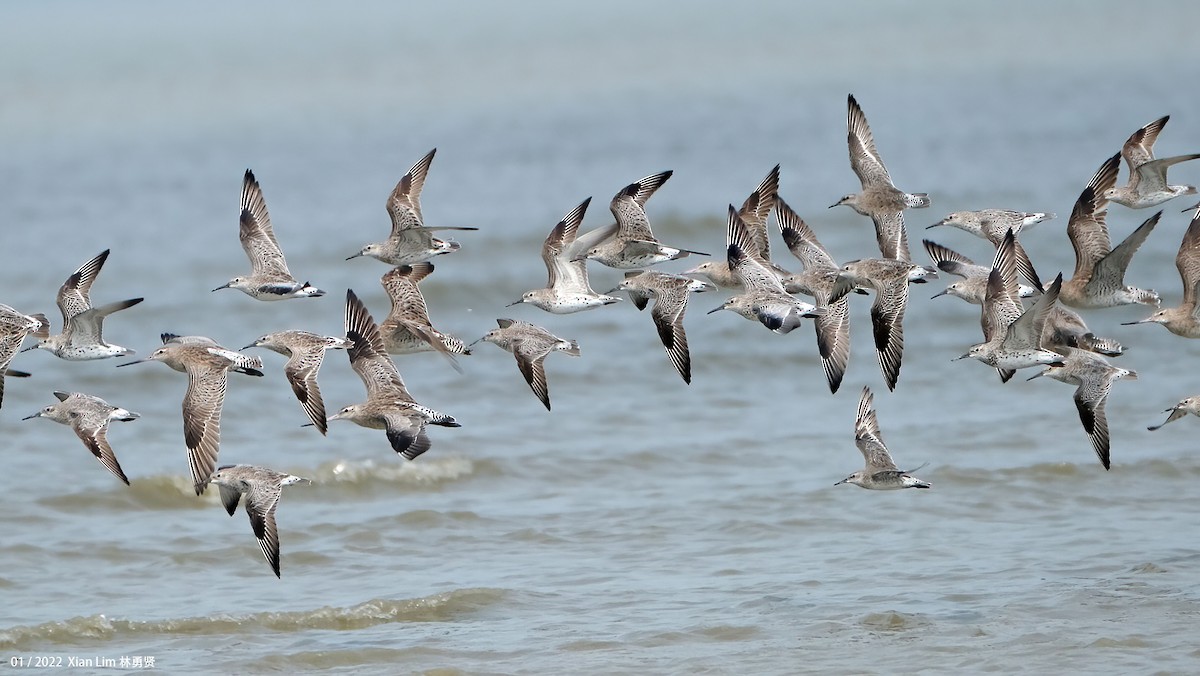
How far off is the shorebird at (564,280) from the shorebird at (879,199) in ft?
7.41

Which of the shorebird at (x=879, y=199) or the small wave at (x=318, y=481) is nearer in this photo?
the shorebird at (x=879, y=199)

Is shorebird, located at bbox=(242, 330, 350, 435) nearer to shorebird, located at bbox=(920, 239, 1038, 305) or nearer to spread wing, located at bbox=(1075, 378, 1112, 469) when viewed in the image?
shorebird, located at bbox=(920, 239, 1038, 305)

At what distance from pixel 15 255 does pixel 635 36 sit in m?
42.6

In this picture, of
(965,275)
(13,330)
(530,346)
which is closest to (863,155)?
(965,275)

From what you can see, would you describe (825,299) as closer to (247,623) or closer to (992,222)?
(992,222)

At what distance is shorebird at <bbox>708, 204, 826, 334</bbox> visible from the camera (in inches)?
419

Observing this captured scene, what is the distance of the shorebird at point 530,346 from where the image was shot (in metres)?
10.9

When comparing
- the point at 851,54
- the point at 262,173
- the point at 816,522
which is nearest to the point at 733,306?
the point at 816,522

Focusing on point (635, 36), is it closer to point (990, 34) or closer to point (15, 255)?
point (990, 34)

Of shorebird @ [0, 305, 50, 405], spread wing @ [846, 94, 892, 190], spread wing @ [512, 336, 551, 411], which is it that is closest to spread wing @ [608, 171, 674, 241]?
spread wing @ [512, 336, 551, 411]

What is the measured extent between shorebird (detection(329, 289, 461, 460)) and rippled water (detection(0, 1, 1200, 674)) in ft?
6.32

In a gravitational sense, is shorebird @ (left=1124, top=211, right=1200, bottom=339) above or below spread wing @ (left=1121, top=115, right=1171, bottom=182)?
below

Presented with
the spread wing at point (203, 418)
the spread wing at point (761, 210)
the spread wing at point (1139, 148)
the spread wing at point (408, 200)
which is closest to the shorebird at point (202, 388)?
the spread wing at point (203, 418)

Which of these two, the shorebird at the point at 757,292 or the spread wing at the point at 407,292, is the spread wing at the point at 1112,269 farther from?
the spread wing at the point at 407,292
